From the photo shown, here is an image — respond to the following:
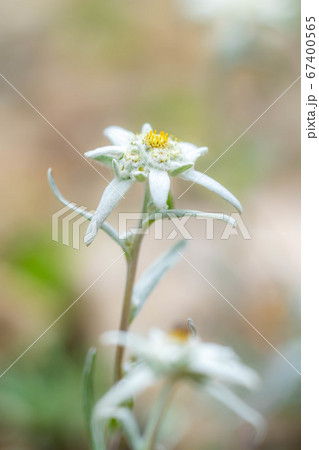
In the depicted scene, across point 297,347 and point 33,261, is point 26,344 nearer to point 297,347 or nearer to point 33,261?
point 33,261

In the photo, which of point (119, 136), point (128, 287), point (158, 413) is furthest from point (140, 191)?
point (158, 413)

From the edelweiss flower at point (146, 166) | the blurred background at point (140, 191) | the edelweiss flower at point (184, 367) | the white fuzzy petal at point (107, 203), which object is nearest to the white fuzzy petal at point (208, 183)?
the edelweiss flower at point (146, 166)

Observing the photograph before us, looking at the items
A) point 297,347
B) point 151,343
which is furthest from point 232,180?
point 151,343

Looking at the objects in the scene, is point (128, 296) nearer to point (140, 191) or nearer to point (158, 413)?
point (158, 413)

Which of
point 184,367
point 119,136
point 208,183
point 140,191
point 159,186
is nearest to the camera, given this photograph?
point 184,367

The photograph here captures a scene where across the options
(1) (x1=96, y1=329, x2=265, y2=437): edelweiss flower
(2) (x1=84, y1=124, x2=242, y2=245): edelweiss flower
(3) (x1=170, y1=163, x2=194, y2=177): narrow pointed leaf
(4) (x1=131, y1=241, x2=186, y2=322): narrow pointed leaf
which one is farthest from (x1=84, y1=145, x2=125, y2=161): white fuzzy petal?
(1) (x1=96, y1=329, x2=265, y2=437): edelweiss flower

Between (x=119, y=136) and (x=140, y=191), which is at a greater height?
(x=140, y=191)

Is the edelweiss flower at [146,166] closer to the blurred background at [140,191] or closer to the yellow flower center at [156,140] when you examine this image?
the yellow flower center at [156,140]
